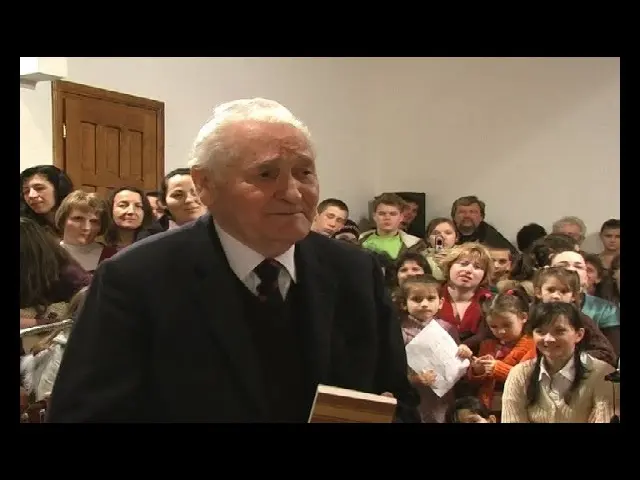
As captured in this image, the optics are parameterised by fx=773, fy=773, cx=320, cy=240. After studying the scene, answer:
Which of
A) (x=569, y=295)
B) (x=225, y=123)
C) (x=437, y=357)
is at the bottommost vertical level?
(x=437, y=357)

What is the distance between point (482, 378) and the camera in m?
1.56

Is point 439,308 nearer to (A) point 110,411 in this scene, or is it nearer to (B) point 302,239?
(B) point 302,239

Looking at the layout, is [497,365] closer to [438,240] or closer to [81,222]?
[438,240]

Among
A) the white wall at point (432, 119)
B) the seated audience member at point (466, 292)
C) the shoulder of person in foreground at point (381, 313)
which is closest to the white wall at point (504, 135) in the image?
the white wall at point (432, 119)

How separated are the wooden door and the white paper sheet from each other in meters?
0.58

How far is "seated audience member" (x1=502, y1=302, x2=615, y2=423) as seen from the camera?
1557mm

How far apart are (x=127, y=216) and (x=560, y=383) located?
3.05ft

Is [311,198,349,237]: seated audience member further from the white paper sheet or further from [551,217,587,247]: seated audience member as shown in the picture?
[551,217,587,247]: seated audience member

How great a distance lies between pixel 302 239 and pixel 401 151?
1.49 ft

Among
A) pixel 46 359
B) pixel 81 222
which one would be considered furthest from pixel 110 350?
pixel 81 222

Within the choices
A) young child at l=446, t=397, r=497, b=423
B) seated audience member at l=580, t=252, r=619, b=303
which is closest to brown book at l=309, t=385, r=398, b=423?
young child at l=446, t=397, r=497, b=423

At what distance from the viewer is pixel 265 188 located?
1.23 m

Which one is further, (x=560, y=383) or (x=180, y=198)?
(x=560, y=383)
